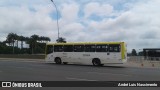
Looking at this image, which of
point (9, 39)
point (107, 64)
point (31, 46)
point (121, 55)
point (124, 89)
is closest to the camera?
point (124, 89)

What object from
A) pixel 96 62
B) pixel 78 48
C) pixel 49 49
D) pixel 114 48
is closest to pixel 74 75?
pixel 114 48

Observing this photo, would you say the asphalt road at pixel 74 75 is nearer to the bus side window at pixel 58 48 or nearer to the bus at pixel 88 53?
the bus at pixel 88 53

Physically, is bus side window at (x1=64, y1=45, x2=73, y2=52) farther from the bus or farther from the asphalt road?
the asphalt road

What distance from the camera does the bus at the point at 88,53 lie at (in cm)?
3269

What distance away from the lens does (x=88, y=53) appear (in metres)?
34.7

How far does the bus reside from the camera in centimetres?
3269

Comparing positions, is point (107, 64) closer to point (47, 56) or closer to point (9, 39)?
point (47, 56)

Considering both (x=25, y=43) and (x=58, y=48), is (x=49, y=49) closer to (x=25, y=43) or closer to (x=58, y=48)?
(x=58, y=48)

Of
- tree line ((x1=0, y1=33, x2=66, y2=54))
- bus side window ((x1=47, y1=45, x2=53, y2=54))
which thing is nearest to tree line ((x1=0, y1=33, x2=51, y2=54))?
tree line ((x1=0, y1=33, x2=66, y2=54))

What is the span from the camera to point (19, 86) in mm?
13883

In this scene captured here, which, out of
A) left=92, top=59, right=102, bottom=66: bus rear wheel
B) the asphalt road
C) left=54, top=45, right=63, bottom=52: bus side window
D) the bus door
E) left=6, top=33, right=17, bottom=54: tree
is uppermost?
left=6, top=33, right=17, bottom=54: tree

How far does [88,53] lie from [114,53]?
328 centimetres

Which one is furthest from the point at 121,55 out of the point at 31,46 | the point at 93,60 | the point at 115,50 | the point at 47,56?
the point at 31,46

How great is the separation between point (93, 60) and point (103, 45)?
2.16 m
